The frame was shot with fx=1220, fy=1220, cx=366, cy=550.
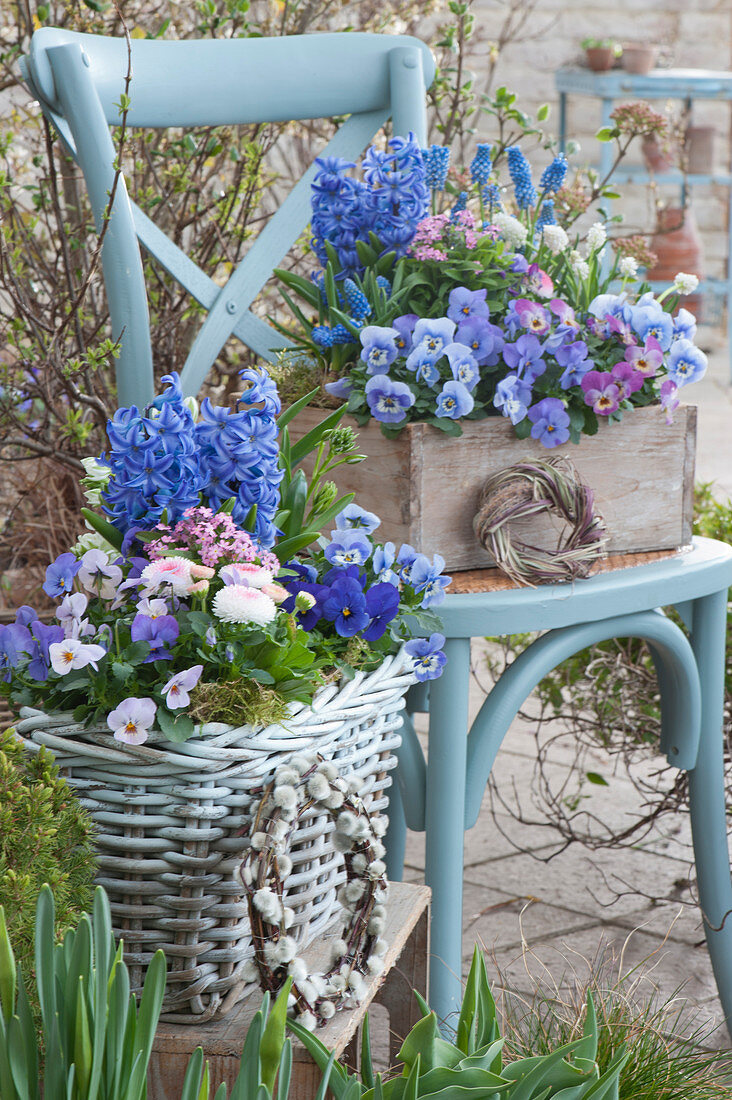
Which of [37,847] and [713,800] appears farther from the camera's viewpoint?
[713,800]

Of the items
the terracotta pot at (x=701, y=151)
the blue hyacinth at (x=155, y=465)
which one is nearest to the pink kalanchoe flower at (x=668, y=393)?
the blue hyacinth at (x=155, y=465)

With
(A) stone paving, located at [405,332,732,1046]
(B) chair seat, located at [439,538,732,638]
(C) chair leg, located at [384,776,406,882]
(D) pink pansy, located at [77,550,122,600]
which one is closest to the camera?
(D) pink pansy, located at [77,550,122,600]


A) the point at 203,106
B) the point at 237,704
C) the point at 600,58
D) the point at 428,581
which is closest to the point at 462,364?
the point at 428,581

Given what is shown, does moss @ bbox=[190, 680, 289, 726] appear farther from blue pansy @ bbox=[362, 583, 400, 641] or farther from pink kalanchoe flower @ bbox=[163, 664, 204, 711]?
blue pansy @ bbox=[362, 583, 400, 641]

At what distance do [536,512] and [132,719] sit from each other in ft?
Result: 1.80

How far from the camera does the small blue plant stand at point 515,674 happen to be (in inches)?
47.1

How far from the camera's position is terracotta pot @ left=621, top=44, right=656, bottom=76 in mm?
5359

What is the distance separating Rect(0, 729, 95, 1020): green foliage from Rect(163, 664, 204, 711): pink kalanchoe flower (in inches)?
3.7

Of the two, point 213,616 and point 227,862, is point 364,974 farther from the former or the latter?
point 213,616

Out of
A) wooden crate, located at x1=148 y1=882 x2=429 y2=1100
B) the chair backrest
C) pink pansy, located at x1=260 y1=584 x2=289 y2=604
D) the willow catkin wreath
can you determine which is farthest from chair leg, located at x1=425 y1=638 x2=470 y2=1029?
the chair backrest

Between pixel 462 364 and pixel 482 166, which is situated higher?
pixel 482 166

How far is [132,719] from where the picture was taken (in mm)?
850

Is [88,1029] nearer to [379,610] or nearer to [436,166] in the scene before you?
[379,610]

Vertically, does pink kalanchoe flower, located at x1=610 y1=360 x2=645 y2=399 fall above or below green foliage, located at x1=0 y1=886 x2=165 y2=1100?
above
